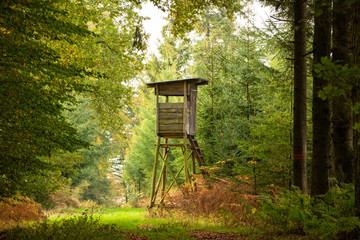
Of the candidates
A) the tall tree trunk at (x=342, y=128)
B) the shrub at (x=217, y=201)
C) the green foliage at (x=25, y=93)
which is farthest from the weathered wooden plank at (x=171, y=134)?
the green foliage at (x=25, y=93)

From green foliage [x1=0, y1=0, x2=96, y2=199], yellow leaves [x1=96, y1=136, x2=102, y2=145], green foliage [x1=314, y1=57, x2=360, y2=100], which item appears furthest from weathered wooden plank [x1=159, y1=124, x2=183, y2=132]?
yellow leaves [x1=96, y1=136, x2=102, y2=145]

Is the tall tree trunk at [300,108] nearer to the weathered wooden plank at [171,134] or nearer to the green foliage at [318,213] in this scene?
the green foliage at [318,213]

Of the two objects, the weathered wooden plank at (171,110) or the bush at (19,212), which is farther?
the weathered wooden plank at (171,110)

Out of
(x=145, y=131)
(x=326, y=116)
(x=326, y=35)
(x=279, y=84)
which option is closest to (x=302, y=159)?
(x=326, y=116)

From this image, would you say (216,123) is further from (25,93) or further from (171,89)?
(25,93)

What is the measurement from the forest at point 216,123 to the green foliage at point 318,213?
0.02 meters

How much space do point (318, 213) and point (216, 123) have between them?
29.4ft

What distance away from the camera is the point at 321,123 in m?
7.02

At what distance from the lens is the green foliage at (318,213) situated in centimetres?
533

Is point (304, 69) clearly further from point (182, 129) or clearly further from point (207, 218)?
point (182, 129)

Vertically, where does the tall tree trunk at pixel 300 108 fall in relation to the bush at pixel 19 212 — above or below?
above

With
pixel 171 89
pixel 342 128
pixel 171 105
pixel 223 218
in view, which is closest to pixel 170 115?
pixel 171 105

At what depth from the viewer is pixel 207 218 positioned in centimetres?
1038

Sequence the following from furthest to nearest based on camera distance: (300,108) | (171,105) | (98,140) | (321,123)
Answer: (98,140)
(171,105)
(300,108)
(321,123)
